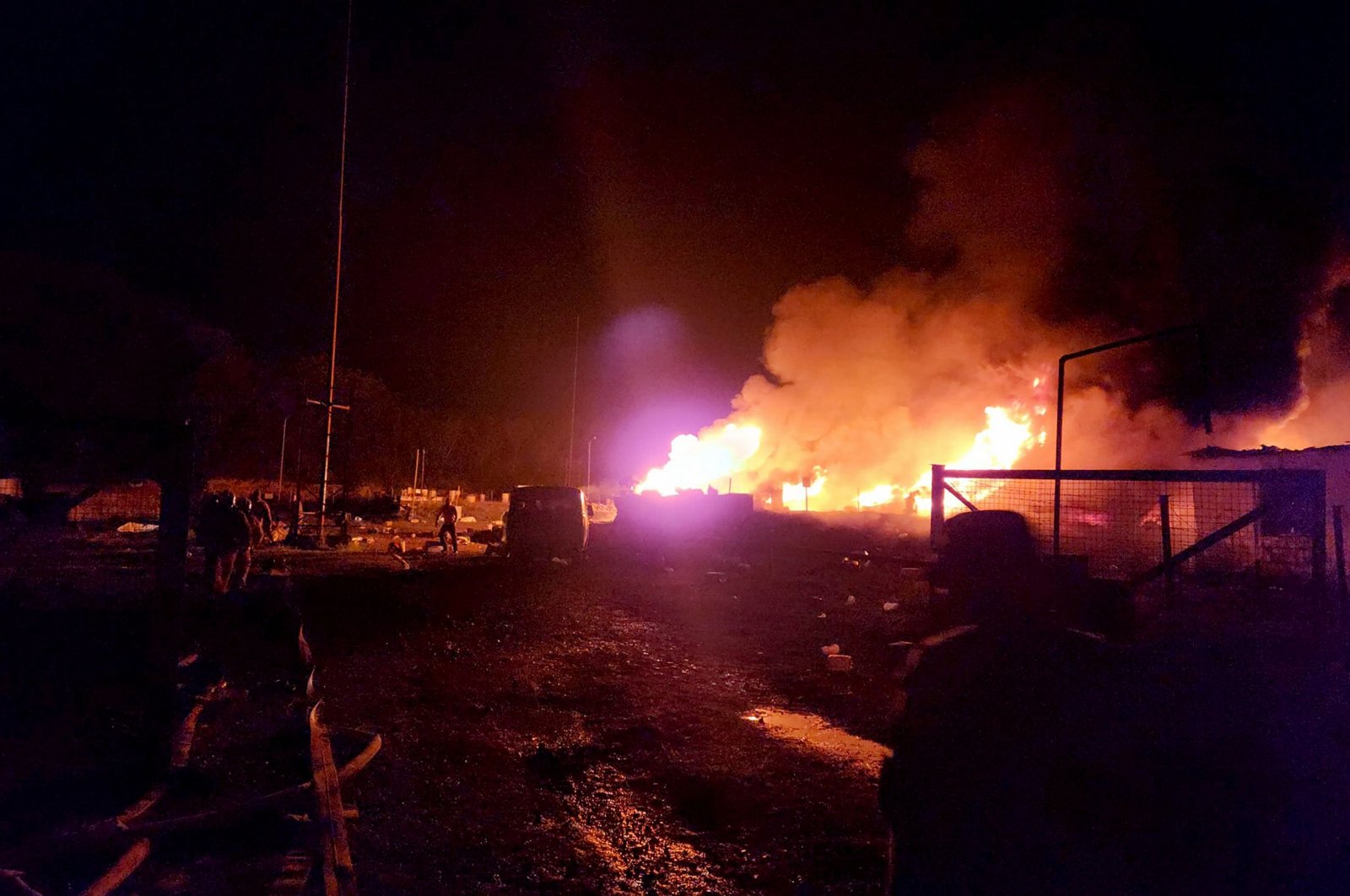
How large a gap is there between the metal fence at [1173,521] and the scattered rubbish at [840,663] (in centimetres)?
156

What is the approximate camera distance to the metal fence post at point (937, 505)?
297 inches

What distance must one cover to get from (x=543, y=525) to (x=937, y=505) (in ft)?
32.7

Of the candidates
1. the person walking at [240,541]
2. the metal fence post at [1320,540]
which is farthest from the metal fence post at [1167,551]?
the person walking at [240,541]

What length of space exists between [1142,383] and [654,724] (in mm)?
24149

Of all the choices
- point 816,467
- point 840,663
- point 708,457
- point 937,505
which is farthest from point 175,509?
point 708,457

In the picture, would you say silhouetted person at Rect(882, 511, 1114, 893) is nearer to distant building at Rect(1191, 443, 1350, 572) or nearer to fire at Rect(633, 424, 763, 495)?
distant building at Rect(1191, 443, 1350, 572)

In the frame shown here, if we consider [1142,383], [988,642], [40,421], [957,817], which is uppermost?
[1142,383]

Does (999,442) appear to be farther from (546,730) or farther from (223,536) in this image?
(546,730)

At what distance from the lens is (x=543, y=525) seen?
1603 cm

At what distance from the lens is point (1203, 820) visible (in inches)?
128

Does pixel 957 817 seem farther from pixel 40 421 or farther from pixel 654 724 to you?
pixel 40 421

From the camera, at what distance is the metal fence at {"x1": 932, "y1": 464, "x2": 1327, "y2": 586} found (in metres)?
5.36

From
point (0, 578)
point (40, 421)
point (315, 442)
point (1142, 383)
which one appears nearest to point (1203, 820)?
point (40, 421)

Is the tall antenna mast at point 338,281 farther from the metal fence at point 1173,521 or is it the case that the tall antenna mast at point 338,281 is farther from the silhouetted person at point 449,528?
the metal fence at point 1173,521
